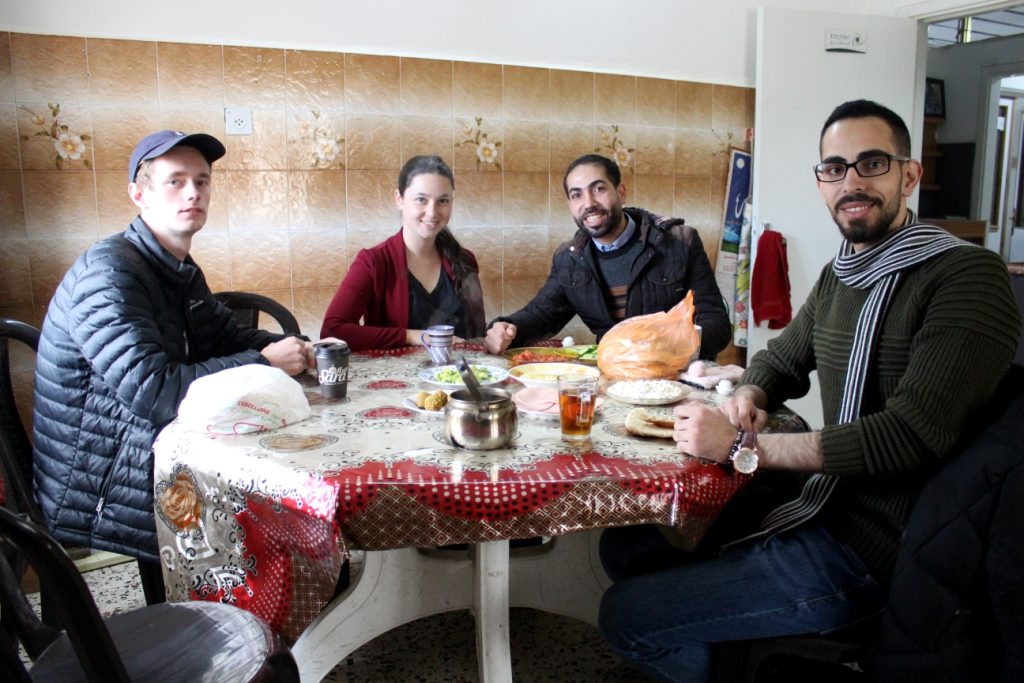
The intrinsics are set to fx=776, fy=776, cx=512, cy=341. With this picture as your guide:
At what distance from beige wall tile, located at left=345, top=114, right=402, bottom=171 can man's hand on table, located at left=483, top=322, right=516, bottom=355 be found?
3.97 ft

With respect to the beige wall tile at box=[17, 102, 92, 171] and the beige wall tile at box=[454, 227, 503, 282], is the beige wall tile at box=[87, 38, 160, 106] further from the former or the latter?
the beige wall tile at box=[454, 227, 503, 282]

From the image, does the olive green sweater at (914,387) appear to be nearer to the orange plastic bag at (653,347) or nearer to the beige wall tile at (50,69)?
the orange plastic bag at (653,347)

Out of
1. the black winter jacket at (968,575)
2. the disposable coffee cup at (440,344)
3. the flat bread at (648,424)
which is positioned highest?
the disposable coffee cup at (440,344)

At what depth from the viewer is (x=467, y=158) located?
3.35m

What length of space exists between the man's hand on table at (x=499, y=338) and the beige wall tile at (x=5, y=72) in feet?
6.06

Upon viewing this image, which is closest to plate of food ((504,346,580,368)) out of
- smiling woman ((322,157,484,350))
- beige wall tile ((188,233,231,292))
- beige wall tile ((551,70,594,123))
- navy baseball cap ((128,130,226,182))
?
smiling woman ((322,157,484,350))

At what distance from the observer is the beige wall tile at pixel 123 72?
8.94 feet

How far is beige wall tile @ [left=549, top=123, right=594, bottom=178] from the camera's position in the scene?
138 inches

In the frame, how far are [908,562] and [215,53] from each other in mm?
2797

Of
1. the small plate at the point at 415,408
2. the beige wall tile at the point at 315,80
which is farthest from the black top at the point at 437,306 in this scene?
the small plate at the point at 415,408

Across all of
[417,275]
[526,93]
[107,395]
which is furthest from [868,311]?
[526,93]

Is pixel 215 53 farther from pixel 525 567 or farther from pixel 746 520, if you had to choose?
pixel 746 520

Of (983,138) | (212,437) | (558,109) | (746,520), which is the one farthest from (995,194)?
(212,437)

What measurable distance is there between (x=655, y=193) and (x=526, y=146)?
0.71m
